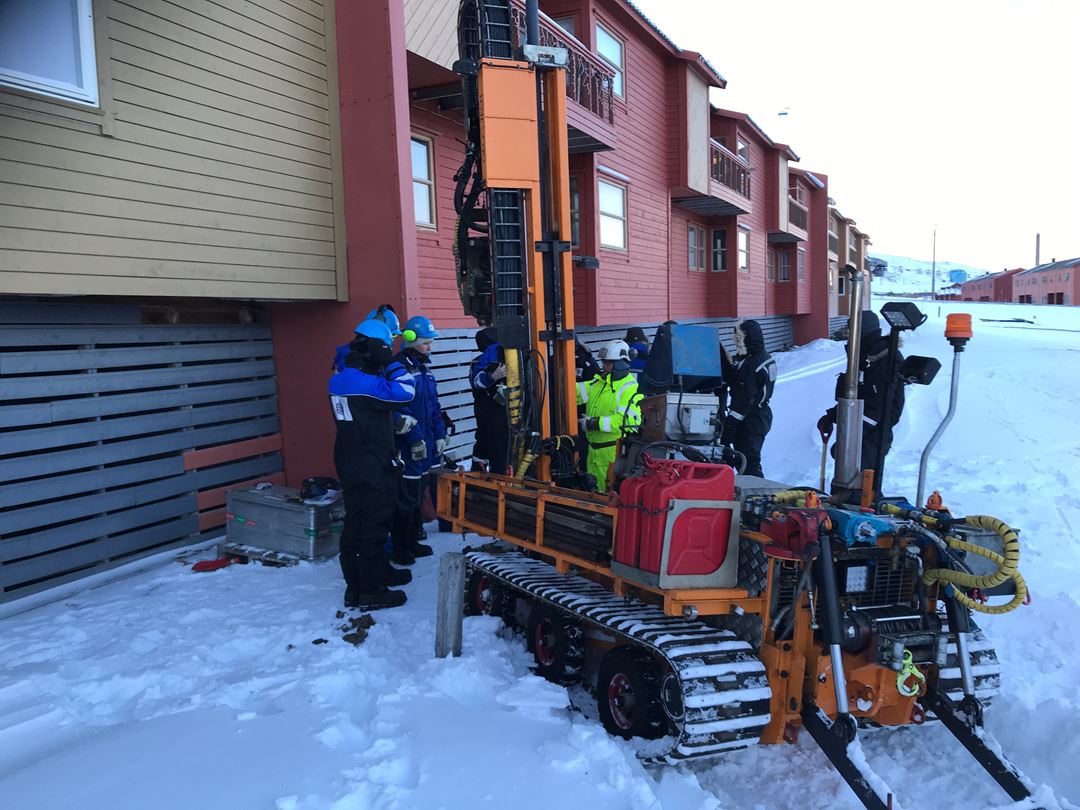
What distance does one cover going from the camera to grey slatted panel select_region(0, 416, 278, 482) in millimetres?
5625

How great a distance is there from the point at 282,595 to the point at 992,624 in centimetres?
501

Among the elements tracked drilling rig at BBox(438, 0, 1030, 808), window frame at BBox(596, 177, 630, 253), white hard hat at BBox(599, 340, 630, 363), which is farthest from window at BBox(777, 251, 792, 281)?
tracked drilling rig at BBox(438, 0, 1030, 808)

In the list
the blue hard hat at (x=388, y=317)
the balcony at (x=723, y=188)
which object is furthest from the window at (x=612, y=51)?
the blue hard hat at (x=388, y=317)

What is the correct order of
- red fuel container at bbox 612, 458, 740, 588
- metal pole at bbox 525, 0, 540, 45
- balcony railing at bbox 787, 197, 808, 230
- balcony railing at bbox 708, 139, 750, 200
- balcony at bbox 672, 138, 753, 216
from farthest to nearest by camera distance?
1. balcony railing at bbox 787, 197, 808, 230
2. balcony railing at bbox 708, 139, 750, 200
3. balcony at bbox 672, 138, 753, 216
4. metal pole at bbox 525, 0, 540, 45
5. red fuel container at bbox 612, 458, 740, 588

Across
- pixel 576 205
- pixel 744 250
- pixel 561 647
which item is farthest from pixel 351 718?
pixel 744 250

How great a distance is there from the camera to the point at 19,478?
561 centimetres

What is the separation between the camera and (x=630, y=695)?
3664 millimetres

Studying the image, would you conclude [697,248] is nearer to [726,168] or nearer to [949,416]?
[726,168]

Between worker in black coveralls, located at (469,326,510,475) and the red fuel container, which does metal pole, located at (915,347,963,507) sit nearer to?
the red fuel container

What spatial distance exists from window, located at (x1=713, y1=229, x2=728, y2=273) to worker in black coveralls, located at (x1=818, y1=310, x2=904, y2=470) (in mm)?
15379

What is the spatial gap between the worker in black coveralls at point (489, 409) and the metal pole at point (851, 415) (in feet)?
10.5

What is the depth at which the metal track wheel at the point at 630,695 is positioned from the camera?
11.6ft

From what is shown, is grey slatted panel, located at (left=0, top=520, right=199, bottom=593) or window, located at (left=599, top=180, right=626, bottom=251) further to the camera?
window, located at (left=599, top=180, right=626, bottom=251)

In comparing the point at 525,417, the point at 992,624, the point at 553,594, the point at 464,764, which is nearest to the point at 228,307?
the point at 525,417
